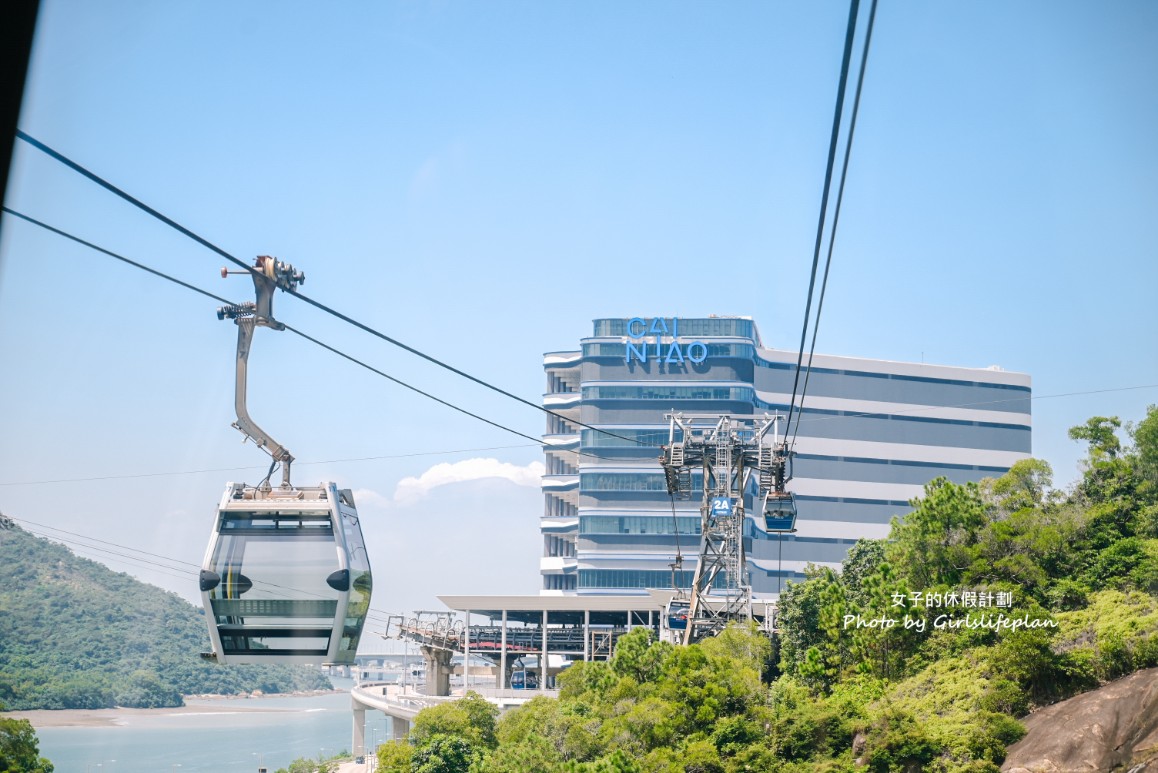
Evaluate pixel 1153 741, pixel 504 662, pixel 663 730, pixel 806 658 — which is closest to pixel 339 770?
pixel 504 662

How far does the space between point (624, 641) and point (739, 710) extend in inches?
226

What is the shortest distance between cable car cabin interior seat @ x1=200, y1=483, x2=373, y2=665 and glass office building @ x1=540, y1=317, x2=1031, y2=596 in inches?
3282

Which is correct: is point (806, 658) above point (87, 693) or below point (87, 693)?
above

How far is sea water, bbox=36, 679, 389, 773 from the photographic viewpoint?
395 feet

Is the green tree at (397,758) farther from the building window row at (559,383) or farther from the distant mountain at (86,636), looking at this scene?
the building window row at (559,383)

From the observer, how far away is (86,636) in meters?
123

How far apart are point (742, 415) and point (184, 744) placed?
8164cm

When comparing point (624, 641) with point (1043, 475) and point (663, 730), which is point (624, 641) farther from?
point (1043, 475)

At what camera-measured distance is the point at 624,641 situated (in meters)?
41.7

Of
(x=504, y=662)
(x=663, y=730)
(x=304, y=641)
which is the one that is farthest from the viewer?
(x=504, y=662)

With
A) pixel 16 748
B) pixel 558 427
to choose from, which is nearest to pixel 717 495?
pixel 16 748

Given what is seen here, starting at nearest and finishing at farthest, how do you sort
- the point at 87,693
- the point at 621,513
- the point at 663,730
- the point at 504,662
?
the point at 663,730
the point at 504,662
the point at 621,513
the point at 87,693

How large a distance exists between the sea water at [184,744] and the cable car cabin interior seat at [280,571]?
86953 millimetres

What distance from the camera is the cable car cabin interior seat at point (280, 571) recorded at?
56.3 feet
